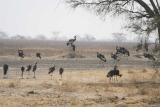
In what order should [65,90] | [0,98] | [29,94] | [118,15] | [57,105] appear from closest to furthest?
[57,105] < [0,98] < [29,94] < [65,90] < [118,15]

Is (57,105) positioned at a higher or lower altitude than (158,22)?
lower

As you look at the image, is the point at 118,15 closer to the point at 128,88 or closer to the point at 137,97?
the point at 128,88

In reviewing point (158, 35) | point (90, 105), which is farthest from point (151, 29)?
point (90, 105)

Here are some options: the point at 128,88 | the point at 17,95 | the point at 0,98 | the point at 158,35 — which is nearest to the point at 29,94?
the point at 17,95

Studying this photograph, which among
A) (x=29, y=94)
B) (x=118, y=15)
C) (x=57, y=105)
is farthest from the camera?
(x=118, y=15)

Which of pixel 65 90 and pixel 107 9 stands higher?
pixel 107 9

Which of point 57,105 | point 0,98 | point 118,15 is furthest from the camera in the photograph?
point 118,15

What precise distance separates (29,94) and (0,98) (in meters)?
2.12

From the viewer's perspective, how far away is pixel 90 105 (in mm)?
20141

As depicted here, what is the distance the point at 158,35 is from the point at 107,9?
15.1 feet

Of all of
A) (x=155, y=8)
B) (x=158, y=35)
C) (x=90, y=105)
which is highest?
(x=155, y=8)

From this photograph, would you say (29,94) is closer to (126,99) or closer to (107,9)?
(126,99)

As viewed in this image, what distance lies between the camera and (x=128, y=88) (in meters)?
25.7

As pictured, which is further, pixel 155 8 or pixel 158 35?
pixel 155 8
